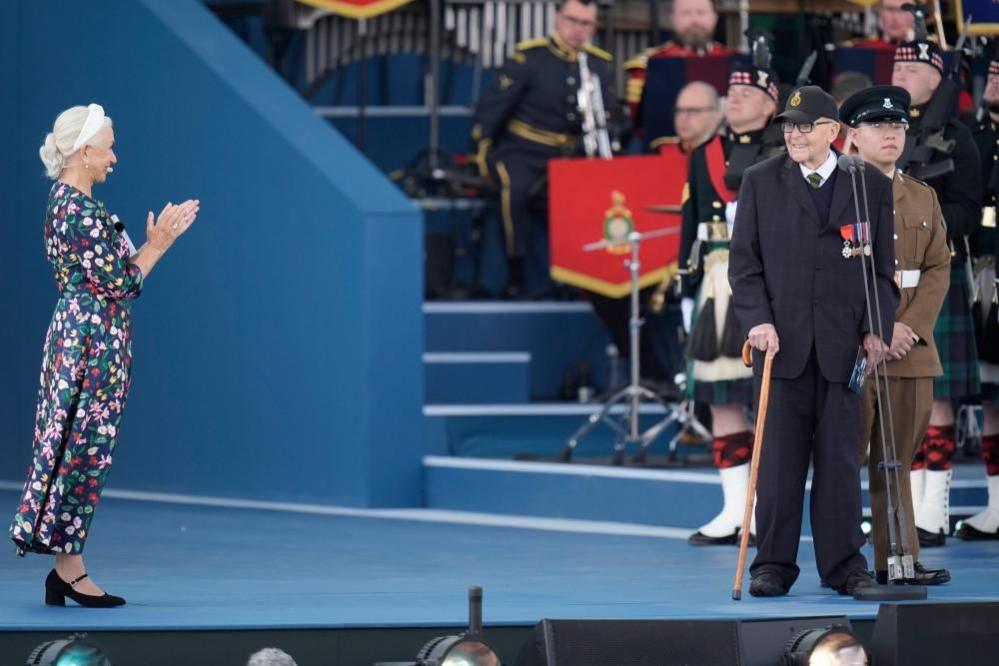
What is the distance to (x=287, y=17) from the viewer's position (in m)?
11.6

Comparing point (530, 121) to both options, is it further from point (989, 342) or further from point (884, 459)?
point (884, 459)

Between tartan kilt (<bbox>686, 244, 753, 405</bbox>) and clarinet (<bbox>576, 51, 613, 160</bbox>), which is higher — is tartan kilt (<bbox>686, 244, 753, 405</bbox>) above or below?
below

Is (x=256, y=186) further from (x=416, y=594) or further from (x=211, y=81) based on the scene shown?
(x=416, y=594)

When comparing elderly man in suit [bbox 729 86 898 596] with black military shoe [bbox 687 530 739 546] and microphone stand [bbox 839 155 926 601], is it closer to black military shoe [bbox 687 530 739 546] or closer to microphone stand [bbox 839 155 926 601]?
microphone stand [bbox 839 155 926 601]

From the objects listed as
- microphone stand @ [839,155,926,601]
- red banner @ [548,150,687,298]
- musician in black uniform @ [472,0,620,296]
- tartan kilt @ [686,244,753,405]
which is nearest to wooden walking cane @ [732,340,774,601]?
microphone stand @ [839,155,926,601]

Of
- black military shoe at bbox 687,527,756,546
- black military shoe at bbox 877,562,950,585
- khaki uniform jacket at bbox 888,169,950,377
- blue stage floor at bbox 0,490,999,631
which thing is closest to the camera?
blue stage floor at bbox 0,490,999,631

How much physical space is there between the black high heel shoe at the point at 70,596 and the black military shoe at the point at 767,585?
1850 millimetres

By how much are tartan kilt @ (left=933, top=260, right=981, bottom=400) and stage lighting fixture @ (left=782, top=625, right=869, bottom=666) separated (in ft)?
8.31

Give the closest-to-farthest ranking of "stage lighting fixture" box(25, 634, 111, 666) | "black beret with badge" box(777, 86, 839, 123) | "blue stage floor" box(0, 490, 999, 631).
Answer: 1. "stage lighting fixture" box(25, 634, 111, 666)
2. "blue stage floor" box(0, 490, 999, 631)
3. "black beret with badge" box(777, 86, 839, 123)

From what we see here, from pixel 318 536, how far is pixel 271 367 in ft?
4.60

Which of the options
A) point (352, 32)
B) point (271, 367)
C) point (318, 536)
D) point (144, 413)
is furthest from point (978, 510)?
point (352, 32)

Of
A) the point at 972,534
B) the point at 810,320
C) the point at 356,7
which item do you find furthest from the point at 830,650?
the point at 356,7

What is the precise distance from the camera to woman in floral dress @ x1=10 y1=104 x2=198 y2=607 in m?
6.14

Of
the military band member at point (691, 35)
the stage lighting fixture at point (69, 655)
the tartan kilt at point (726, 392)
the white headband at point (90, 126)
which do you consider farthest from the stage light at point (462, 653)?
the military band member at point (691, 35)
